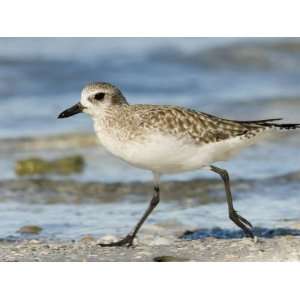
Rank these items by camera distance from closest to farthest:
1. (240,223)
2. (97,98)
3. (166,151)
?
(166,151), (97,98), (240,223)

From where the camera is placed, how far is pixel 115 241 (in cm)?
820

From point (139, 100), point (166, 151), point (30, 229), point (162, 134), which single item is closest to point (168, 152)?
point (166, 151)

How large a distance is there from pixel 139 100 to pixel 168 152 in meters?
7.38

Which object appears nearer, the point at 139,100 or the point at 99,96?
the point at 99,96

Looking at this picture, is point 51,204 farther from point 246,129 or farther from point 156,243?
point 246,129

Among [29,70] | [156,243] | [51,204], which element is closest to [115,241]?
[156,243]

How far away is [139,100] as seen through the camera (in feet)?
48.0

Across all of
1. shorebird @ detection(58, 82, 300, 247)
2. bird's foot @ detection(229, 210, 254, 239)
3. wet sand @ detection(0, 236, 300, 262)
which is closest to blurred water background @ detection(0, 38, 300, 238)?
wet sand @ detection(0, 236, 300, 262)

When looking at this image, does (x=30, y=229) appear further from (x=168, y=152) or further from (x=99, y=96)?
(x=168, y=152)

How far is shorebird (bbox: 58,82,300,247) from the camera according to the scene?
23.9 ft

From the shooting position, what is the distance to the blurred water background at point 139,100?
952 centimetres

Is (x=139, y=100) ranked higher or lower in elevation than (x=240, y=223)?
higher

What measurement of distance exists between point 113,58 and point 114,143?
9.48 metres

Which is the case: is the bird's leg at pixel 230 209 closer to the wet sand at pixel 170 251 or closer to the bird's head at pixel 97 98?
the wet sand at pixel 170 251
